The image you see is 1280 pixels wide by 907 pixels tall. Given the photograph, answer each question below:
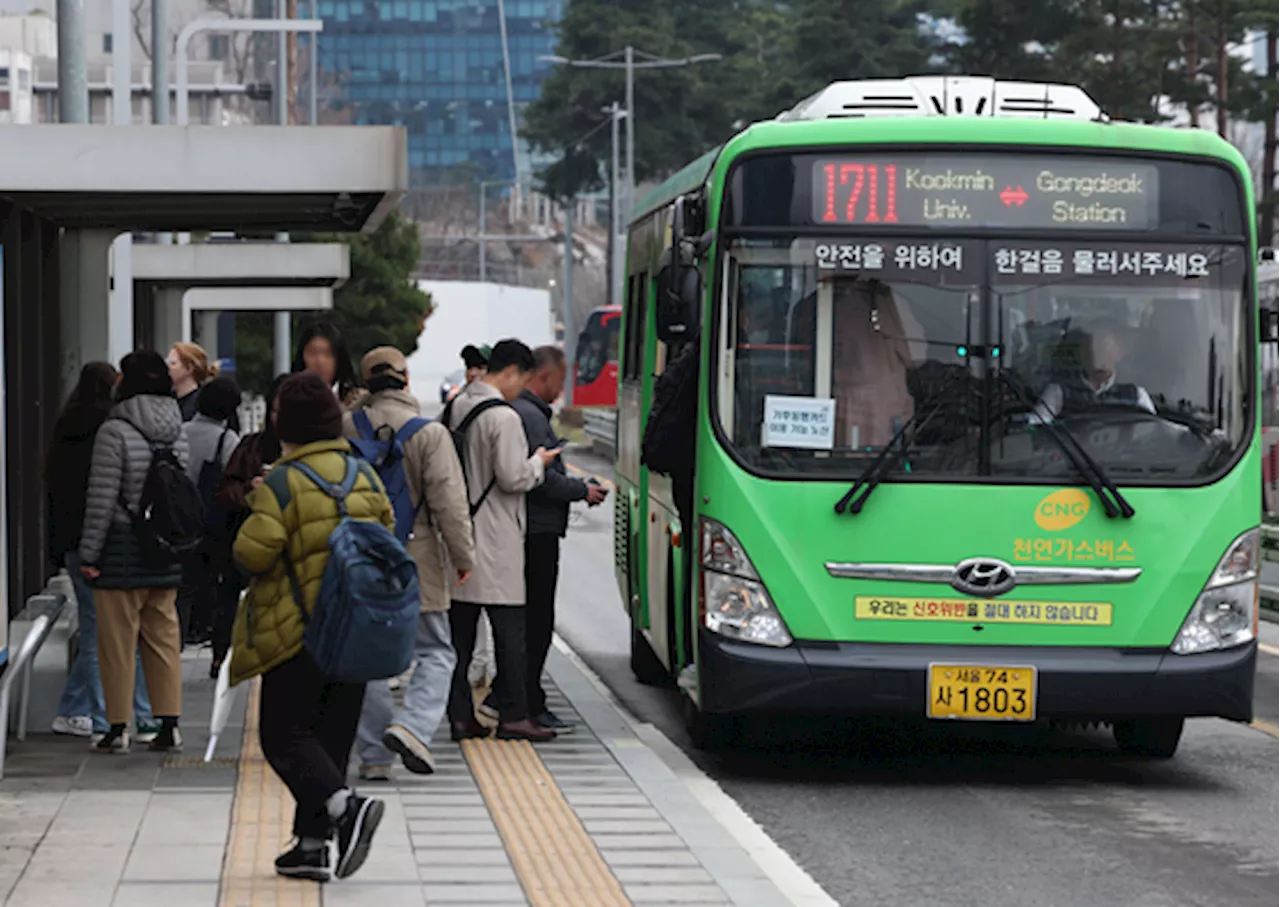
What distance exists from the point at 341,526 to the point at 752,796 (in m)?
3.27

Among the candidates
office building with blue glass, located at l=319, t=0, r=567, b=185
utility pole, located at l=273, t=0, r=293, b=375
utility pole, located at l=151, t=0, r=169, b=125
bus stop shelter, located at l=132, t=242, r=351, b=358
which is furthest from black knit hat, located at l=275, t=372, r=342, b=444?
office building with blue glass, located at l=319, t=0, r=567, b=185

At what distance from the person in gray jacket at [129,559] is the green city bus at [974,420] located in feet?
6.85

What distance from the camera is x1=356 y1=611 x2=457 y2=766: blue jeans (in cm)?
991

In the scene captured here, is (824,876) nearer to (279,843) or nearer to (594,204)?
(279,843)

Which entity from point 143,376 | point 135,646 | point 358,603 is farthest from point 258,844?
point 143,376

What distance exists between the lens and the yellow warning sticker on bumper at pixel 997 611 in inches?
403

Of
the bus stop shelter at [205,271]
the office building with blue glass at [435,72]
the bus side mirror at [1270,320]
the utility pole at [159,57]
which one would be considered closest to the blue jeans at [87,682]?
the bus side mirror at [1270,320]

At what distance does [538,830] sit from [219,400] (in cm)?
403

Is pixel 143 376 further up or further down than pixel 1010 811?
further up

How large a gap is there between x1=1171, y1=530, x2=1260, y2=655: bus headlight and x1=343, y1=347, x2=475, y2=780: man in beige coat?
115 inches

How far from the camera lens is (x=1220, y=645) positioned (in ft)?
33.9

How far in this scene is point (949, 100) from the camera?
37.2 ft

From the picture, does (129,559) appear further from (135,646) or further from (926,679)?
(926,679)

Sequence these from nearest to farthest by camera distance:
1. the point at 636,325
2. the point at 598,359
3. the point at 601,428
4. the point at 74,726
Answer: the point at 74,726 < the point at 636,325 < the point at 601,428 < the point at 598,359
